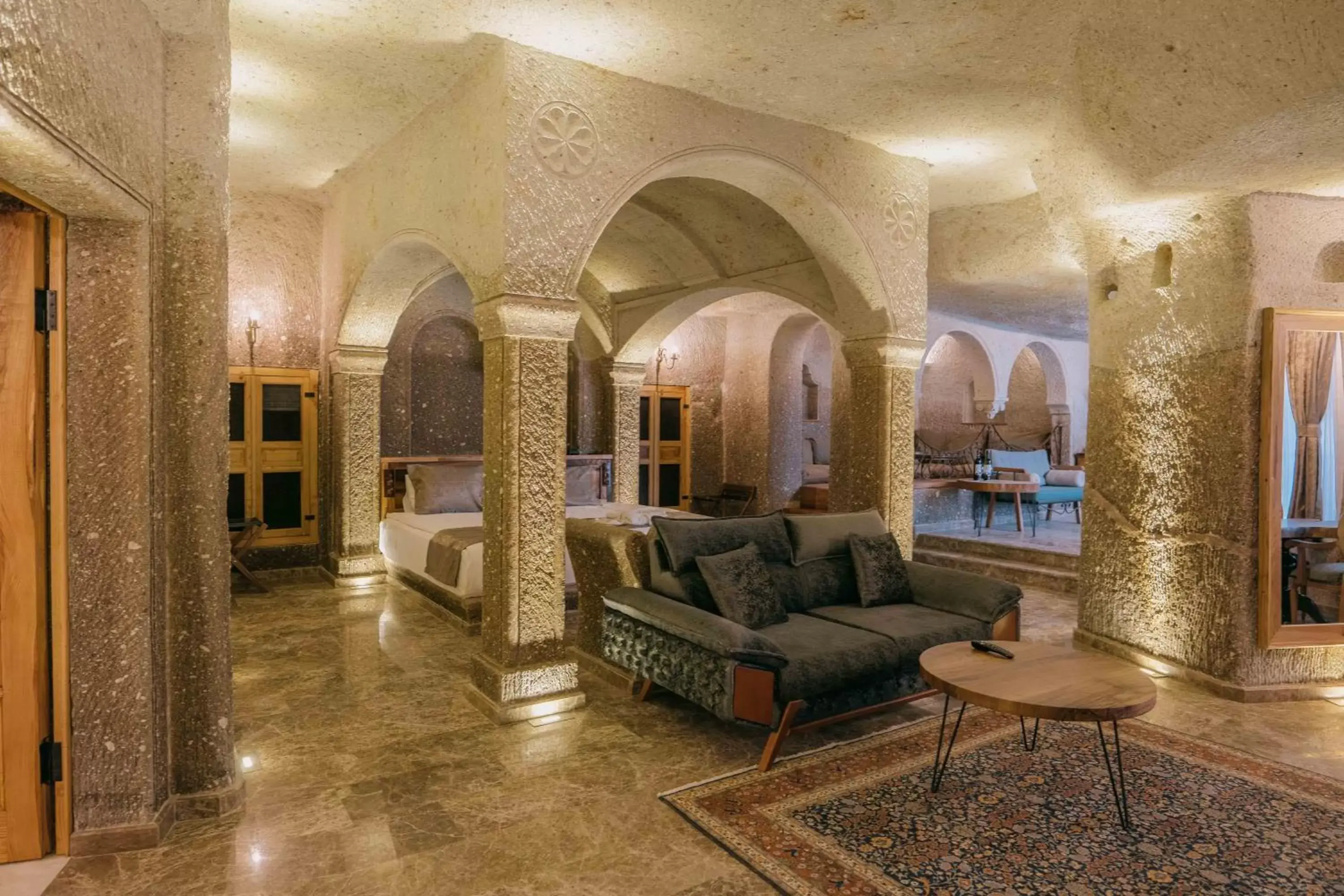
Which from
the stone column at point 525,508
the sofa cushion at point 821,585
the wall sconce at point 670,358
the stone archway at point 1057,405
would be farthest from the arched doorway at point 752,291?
the stone archway at point 1057,405

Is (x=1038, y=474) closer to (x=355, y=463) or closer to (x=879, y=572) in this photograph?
(x=879, y=572)

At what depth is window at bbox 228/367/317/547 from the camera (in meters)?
7.10

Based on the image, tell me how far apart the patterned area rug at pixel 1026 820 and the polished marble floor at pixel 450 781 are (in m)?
0.20

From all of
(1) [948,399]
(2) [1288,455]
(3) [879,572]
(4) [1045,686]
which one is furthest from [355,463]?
(1) [948,399]

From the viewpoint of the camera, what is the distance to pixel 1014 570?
25.1ft

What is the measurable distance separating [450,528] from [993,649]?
4.35 metres

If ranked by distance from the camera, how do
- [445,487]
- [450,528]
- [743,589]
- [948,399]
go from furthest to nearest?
[948,399] < [445,487] < [450,528] < [743,589]

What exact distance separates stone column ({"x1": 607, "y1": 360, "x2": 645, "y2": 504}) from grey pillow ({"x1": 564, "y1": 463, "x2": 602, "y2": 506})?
32 centimetres

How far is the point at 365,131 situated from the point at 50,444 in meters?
3.32

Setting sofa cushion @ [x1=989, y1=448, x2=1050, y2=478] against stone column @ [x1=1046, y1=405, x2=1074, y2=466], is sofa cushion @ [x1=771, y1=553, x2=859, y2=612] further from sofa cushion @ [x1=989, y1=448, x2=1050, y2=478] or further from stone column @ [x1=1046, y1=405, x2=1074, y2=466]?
stone column @ [x1=1046, y1=405, x2=1074, y2=466]

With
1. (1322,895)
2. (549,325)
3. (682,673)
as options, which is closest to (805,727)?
(682,673)

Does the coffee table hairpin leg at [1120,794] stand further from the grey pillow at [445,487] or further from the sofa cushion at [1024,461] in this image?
the sofa cushion at [1024,461]

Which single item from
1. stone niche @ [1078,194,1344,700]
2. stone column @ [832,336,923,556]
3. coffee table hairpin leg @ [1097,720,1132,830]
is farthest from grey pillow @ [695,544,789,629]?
stone niche @ [1078,194,1344,700]

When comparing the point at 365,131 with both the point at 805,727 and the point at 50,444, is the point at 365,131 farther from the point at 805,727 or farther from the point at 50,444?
the point at 805,727
